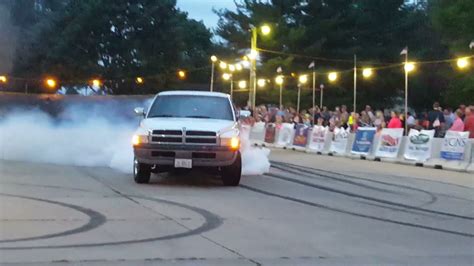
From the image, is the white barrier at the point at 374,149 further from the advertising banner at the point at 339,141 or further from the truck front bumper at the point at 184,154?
the truck front bumper at the point at 184,154

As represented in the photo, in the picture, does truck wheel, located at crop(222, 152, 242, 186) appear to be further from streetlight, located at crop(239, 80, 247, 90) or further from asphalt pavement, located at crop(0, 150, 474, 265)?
streetlight, located at crop(239, 80, 247, 90)

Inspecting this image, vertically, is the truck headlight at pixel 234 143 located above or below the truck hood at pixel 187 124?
below

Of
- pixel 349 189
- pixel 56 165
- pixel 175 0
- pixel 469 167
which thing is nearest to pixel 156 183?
pixel 349 189

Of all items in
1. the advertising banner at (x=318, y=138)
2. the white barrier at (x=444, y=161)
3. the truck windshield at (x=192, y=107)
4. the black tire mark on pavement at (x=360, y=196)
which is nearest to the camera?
the black tire mark on pavement at (x=360, y=196)

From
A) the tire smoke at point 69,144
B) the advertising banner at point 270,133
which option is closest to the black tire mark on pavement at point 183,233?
the tire smoke at point 69,144

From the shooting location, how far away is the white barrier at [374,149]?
21.0m

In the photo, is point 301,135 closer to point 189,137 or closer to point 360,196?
point 360,196

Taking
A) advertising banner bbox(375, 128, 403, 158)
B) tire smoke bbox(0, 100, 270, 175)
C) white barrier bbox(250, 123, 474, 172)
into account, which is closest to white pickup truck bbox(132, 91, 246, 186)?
tire smoke bbox(0, 100, 270, 175)

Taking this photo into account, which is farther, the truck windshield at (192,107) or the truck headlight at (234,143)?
the truck windshield at (192,107)

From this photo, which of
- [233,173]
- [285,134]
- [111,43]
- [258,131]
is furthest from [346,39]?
[233,173]

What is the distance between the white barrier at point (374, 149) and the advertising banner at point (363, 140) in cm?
15

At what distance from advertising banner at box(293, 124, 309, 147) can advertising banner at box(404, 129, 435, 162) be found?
767cm

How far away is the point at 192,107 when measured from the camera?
15023 millimetres

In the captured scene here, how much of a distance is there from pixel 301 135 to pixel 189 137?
1805 centimetres
